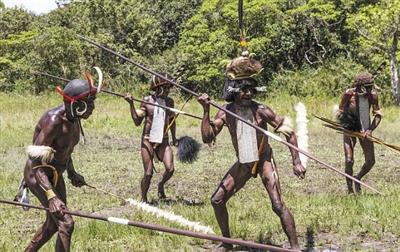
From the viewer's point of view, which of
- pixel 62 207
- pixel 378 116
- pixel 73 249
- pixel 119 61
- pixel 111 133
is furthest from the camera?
pixel 119 61

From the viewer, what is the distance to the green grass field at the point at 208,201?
6789 millimetres

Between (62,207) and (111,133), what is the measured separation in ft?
50.8

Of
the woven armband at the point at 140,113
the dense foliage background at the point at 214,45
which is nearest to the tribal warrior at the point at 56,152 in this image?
the woven armband at the point at 140,113

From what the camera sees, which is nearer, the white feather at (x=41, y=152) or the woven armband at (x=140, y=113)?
the white feather at (x=41, y=152)

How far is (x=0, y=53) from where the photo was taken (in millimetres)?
39656

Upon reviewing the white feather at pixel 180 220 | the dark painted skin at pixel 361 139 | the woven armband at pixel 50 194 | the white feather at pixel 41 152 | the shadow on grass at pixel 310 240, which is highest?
the dark painted skin at pixel 361 139

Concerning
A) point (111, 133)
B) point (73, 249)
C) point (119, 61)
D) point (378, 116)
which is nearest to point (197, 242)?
point (73, 249)

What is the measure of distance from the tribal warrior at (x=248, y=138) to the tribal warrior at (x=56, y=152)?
4.05 feet

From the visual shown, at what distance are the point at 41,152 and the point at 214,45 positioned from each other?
27.1 meters

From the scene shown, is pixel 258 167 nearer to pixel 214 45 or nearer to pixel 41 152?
pixel 41 152

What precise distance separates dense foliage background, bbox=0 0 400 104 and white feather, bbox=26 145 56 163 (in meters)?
25.0

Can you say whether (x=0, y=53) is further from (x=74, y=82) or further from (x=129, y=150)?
(x=74, y=82)

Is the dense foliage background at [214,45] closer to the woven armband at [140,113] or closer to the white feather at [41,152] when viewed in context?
the woven armband at [140,113]

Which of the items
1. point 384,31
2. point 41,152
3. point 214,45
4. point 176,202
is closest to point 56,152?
point 41,152
